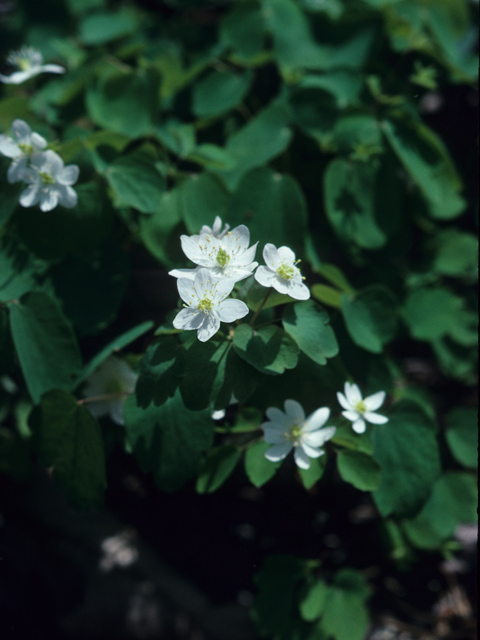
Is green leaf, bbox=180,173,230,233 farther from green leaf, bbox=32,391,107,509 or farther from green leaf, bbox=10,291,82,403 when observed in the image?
green leaf, bbox=32,391,107,509

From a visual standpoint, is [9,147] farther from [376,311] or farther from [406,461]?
[406,461]

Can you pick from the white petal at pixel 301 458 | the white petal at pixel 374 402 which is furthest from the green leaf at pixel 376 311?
the white petal at pixel 301 458

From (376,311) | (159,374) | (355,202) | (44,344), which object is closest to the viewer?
(159,374)

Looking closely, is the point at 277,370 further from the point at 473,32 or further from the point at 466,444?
the point at 473,32

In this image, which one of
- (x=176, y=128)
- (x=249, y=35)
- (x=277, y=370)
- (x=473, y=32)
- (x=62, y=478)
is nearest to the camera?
(x=277, y=370)

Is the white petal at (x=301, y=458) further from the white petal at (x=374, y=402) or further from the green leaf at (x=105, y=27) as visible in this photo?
the green leaf at (x=105, y=27)

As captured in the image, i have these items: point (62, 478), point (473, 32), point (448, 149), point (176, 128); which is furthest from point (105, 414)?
point (473, 32)

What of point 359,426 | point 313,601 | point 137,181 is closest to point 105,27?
point 137,181

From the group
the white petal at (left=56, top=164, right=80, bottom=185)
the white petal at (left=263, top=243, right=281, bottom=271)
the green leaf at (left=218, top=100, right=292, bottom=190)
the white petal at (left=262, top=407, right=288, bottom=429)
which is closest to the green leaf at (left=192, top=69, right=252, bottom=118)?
the green leaf at (left=218, top=100, right=292, bottom=190)
